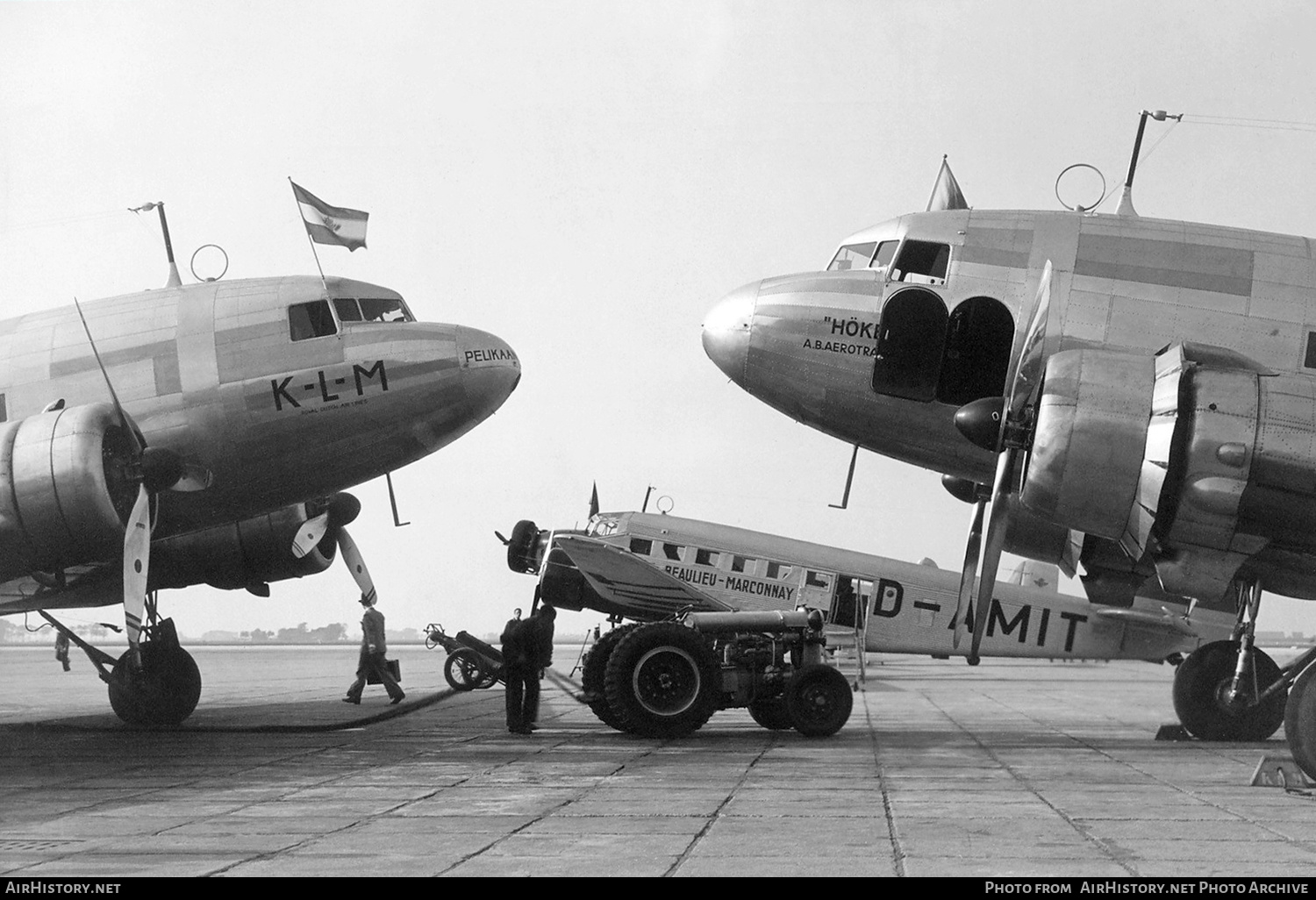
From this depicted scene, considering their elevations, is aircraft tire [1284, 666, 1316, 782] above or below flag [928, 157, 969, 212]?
below

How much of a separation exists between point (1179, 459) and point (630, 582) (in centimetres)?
1050

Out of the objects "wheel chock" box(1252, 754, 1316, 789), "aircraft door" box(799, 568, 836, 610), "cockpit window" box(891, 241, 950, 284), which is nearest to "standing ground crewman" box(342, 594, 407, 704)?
"aircraft door" box(799, 568, 836, 610)

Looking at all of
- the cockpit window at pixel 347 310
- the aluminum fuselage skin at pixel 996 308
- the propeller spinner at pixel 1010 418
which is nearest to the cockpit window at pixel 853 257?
the aluminum fuselage skin at pixel 996 308

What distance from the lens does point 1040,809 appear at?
9938 millimetres

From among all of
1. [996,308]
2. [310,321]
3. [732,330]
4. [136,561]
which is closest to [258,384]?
[310,321]

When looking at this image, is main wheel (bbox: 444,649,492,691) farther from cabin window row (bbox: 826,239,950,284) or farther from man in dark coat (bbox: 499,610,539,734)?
cabin window row (bbox: 826,239,950,284)

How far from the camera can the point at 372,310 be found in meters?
18.3

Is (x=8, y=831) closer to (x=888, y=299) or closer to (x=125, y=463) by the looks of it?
(x=125, y=463)

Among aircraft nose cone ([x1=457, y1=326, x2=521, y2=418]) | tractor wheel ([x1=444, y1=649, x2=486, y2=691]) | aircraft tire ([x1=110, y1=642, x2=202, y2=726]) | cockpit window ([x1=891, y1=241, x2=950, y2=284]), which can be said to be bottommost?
tractor wheel ([x1=444, y1=649, x2=486, y2=691])

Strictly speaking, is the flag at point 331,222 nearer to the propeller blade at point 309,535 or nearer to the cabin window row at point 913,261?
the propeller blade at point 309,535

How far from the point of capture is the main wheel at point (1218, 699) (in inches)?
655

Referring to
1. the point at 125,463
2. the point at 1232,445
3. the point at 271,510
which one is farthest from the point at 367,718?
the point at 1232,445

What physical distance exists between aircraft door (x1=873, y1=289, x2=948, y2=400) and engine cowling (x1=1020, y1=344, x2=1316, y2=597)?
3.68 metres

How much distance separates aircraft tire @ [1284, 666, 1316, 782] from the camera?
36.0 feet
